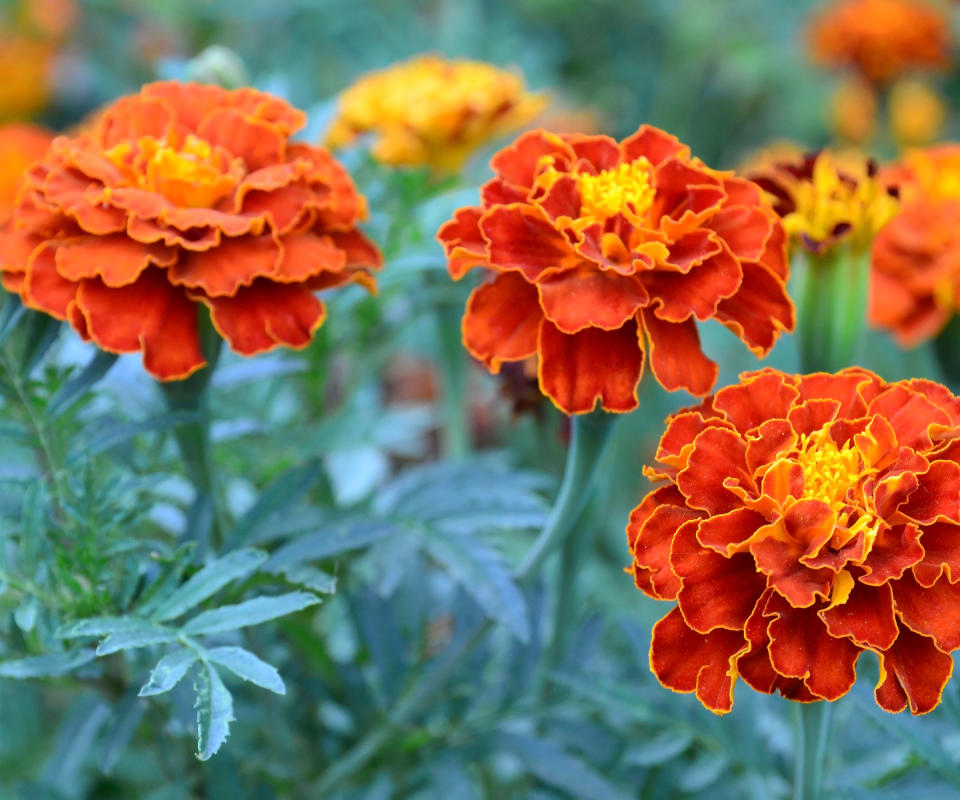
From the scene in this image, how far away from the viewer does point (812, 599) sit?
42cm

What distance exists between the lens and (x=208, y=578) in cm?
53

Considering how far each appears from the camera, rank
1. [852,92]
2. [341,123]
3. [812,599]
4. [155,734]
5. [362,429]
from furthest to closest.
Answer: [852,92]
[341,123]
[362,429]
[155,734]
[812,599]

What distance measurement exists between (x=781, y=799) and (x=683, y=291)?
14.4 inches

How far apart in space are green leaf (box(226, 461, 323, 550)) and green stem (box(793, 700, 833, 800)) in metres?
0.29

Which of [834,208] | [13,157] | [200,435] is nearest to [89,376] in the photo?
[200,435]

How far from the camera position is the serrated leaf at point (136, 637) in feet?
1.55

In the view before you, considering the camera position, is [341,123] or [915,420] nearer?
[915,420]

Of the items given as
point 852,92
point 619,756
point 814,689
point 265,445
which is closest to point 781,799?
point 619,756

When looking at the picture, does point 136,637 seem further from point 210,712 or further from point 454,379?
point 454,379

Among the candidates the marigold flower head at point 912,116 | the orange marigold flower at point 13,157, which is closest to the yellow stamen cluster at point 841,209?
the orange marigold flower at point 13,157

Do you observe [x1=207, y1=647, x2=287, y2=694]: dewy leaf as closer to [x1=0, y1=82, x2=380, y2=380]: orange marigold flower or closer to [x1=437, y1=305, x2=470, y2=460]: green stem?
[x1=0, y1=82, x2=380, y2=380]: orange marigold flower

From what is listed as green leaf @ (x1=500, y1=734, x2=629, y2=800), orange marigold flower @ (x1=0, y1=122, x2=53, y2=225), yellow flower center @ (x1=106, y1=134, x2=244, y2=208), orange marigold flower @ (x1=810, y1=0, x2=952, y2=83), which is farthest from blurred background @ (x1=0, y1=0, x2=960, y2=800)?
orange marigold flower @ (x1=810, y1=0, x2=952, y2=83)

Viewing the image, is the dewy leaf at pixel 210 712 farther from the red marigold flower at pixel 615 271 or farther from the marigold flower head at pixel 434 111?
the marigold flower head at pixel 434 111

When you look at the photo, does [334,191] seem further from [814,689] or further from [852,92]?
[852,92]
